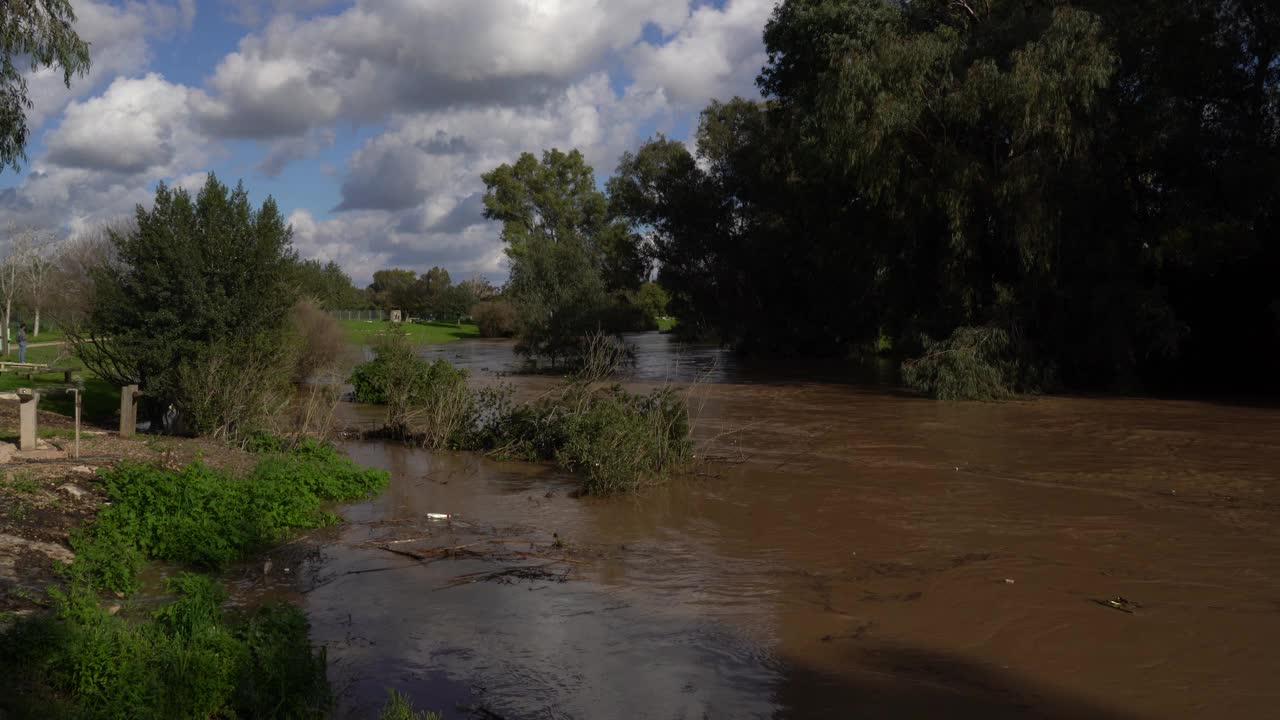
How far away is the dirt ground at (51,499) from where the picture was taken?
316 inches

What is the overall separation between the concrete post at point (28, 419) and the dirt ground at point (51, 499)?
55 cm

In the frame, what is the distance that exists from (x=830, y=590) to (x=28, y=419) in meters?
10.3

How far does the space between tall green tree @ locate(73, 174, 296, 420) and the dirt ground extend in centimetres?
234

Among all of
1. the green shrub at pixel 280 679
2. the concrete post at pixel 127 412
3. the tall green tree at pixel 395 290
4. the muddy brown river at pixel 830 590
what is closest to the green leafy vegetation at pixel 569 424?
the muddy brown river at pixel 830 590

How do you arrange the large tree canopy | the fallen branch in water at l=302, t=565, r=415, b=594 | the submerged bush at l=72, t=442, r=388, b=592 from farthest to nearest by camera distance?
1. the large tree canopy
2. the fallen branch in water at l=302, t=565, r=415, b=594
3. the submerged bush at l=72, t=442, r=388, b=592

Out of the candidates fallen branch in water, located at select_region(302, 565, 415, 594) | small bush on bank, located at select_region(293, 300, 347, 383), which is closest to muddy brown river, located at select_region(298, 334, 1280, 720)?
fallen branch in water, located at select_region(302, 565, 415, 594)

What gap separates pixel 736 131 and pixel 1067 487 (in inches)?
1430

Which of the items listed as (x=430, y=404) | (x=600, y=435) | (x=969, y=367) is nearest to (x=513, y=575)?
(x=600, y=435)

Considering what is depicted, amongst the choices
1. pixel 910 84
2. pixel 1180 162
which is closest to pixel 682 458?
pixel 910 84

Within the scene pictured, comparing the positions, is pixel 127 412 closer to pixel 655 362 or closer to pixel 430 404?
pixel 430 404

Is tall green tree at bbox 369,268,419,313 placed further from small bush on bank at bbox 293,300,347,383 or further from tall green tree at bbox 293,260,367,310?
small bush on bank at bbox 293,300,347,383

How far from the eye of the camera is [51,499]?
33.1 ft

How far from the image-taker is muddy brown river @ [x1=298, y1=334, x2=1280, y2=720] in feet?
23.1

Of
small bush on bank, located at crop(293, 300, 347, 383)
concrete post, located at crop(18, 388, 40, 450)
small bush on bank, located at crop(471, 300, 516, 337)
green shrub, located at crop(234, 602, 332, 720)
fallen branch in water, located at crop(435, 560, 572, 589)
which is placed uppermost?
small bush on bank, located at crop(471, 300, 516, 337)
